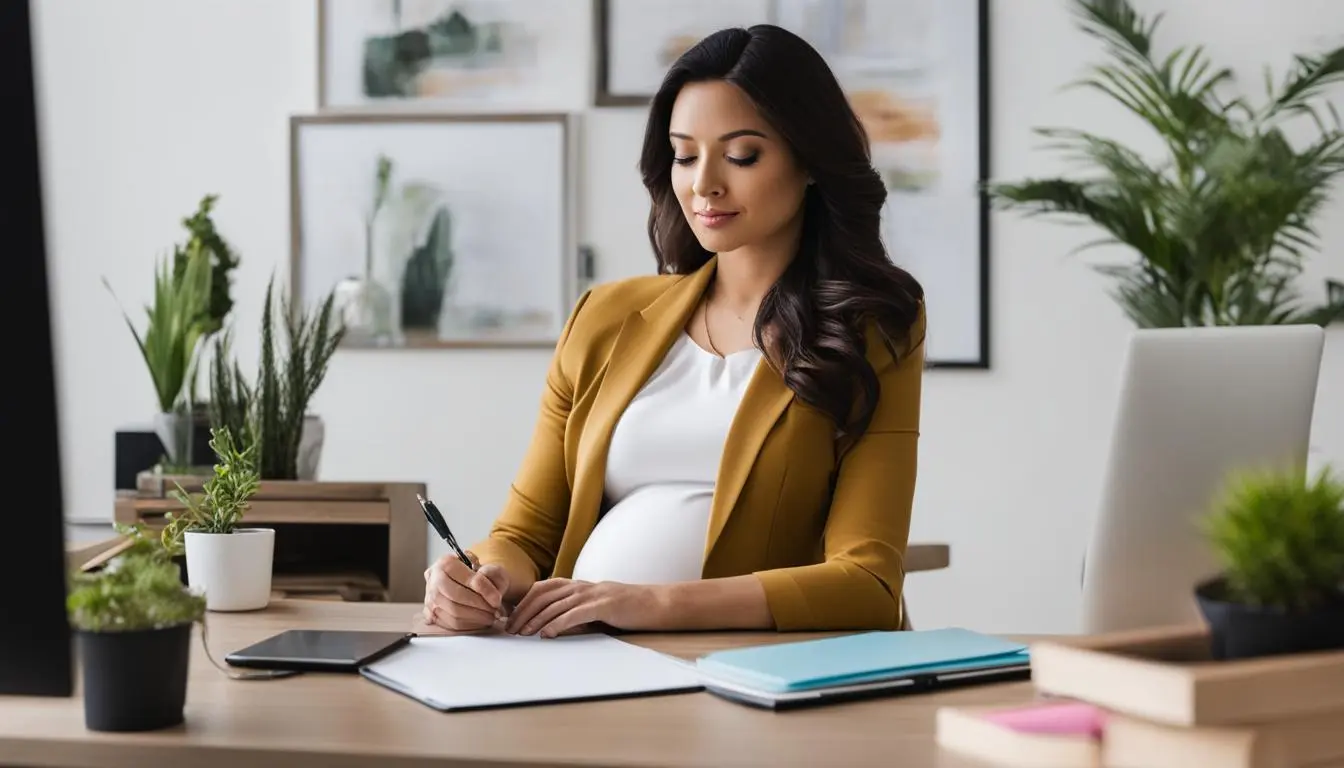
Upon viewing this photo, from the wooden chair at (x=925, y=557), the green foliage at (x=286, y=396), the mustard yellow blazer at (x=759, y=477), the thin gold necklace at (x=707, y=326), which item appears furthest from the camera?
the green foliage at (x=286, y=396)

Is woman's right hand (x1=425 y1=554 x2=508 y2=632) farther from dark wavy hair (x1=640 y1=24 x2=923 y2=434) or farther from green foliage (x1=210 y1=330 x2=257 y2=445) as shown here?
green foliage (x1=210 y1=330 x2=257 y2=445)

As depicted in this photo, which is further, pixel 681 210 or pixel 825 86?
pixel 681 210

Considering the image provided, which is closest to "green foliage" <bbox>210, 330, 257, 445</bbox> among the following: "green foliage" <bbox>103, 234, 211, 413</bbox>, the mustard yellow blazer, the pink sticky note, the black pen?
"green foliage" <bbox>103, 234, 211, 413</bbox>

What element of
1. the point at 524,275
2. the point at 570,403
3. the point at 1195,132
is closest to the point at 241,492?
the point at 570,403

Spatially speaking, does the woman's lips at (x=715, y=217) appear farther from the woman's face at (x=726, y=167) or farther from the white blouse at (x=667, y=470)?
the white blouse at (x=667, y=470)

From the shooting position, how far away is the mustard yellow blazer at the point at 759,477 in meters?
1.77

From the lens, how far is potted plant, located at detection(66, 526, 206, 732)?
1.07m

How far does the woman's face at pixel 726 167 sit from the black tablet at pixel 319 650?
795 mm

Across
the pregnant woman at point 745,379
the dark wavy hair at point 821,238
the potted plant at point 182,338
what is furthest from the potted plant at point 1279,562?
the potted plant at point 182,338

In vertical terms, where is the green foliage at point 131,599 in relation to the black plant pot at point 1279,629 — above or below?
below

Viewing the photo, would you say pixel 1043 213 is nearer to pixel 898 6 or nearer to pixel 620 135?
pixel 898 6

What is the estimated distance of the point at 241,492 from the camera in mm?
1663

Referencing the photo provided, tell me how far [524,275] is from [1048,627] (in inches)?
70.8

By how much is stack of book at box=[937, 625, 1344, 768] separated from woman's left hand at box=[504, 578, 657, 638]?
1.94 feet
